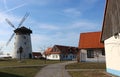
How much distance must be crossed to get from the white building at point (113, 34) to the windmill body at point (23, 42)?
183 ft

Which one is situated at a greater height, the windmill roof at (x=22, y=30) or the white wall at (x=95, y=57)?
the windmill roof at (x=22, y=30)

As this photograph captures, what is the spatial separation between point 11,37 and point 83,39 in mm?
42385

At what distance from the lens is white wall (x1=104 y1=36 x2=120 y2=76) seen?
20.3 m

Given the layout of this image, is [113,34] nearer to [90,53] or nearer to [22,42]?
[90,53]

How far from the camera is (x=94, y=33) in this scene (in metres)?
51.7

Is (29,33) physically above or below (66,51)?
above

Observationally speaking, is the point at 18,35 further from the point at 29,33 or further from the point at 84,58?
the point at 84,58

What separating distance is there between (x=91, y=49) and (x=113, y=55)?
25.7 metres

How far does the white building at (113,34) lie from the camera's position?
19.1 metres

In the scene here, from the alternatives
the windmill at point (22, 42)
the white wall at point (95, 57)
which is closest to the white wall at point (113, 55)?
the white wall at point (95, 57)

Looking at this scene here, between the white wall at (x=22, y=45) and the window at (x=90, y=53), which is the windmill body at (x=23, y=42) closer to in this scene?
the white wall at (x=22, y=45)

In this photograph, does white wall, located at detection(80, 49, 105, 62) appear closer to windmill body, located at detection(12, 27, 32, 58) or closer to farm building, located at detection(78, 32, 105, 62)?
farm building, located at detection(78, 32, 105, 62)

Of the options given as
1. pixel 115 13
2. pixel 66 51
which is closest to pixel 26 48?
pixel 66 51

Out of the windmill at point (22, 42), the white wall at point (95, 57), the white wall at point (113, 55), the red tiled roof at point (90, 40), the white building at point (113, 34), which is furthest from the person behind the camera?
the windmill at point (22, 42)
